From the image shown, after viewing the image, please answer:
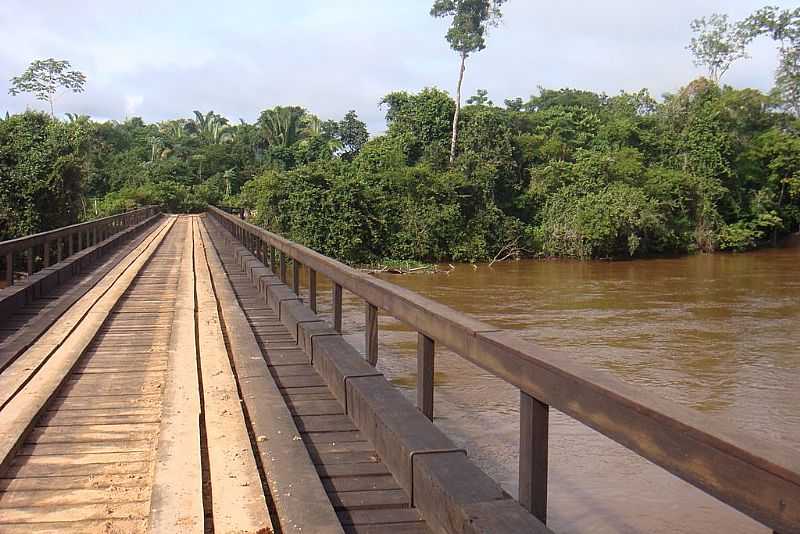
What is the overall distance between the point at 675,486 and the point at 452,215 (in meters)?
27.3

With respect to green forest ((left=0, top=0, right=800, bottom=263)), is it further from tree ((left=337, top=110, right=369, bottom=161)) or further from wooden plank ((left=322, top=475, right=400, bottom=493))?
wooden plank ((left=322, top=475, right=400, bottom=493))

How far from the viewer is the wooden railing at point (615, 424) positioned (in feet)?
5.02

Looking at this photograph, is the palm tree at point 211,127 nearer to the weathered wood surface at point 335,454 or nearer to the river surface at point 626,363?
the river surface at point 626,363

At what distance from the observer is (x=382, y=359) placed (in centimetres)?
1312

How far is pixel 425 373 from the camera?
3.74m

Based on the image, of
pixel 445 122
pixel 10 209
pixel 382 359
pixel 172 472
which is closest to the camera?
pixel 172 472

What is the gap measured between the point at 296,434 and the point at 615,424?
2.26 m

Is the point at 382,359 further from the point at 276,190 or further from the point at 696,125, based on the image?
the point at 696,125

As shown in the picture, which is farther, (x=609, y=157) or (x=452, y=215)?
(x=609, y=157)

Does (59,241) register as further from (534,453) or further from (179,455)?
(534,453)

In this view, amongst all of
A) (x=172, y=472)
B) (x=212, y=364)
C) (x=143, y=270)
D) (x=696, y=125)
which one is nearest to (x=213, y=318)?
(x=212, y=364)

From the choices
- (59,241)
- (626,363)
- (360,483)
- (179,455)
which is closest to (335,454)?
(360,483)

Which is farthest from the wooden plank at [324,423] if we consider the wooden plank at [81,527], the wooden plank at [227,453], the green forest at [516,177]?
the green forest at [516,177]

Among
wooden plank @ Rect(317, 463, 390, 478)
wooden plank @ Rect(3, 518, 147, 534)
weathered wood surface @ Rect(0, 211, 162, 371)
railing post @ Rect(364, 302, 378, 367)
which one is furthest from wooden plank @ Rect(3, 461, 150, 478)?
weathered wood surface @ Rect(0, 211, 162, 371)
